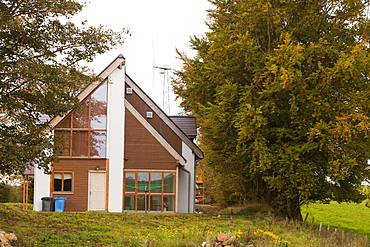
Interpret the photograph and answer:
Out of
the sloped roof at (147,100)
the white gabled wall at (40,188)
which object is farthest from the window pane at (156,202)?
the white gabled wall at (40,188)

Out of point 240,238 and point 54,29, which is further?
point 54,29

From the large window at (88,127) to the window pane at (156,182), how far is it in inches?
108

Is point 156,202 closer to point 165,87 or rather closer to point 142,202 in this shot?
point 142,202

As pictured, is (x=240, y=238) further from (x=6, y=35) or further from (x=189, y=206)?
(x=189, y=206)

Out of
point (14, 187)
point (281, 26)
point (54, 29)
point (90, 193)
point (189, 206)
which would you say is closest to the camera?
point (54, 29)

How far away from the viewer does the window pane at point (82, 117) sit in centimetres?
2521

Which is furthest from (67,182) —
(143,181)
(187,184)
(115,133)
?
(187,184)

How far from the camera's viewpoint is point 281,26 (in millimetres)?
22500

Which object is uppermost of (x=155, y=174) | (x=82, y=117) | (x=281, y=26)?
(x=281, y=26)

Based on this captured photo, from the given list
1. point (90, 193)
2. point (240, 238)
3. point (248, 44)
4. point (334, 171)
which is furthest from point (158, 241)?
point (90, 193)

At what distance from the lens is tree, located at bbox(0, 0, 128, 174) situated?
14.2m

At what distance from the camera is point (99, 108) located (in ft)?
84.4

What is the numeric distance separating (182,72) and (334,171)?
14387 millimetres

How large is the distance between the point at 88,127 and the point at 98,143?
96 centimetres
